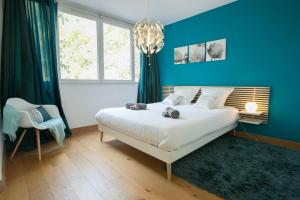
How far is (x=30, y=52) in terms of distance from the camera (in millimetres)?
2646

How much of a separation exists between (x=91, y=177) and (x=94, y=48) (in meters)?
2.87

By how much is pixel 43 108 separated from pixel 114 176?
1.66 metres

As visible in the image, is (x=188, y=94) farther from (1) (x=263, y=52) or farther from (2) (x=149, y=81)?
(1) (x=263, y=52)

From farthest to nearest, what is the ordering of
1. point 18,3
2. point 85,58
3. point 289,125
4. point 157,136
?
point 85,58 → point 289,125 → point 18,3 → point 157,136

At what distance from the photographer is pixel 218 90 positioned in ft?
10.8

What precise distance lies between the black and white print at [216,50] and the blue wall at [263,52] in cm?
9

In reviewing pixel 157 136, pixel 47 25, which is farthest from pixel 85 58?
pixel 157 136

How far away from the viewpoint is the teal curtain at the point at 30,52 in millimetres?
2498

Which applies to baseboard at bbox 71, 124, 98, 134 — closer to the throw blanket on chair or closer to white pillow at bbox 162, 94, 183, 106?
the throw blanket on chair

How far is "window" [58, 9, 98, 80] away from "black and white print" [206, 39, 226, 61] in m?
2.59

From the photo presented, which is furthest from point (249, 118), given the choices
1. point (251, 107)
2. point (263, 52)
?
point (263, 52)

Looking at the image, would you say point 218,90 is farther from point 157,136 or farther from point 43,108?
point 43,108

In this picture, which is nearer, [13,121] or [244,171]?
[244,171]

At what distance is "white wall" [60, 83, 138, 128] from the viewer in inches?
134
